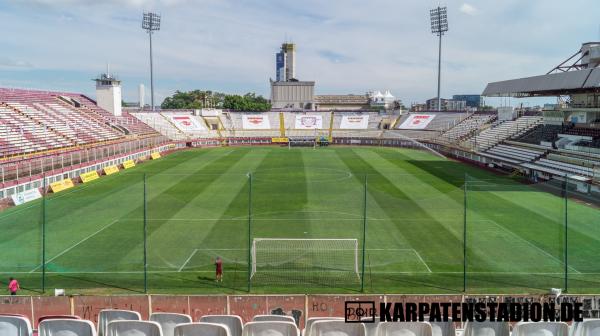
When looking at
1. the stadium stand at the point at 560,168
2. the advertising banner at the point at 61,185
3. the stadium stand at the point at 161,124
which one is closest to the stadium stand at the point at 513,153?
the stadium stand at the point at 560,168

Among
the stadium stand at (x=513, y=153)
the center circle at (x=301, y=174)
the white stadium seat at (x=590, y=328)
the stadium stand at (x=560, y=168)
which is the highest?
the stadium stand at (x=513, y=153)

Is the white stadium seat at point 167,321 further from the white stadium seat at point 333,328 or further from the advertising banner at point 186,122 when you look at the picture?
the advertising banner at point 186,122

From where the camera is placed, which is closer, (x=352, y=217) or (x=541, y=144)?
(x=352, y=217)

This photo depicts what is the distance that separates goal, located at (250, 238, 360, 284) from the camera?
16250 mm

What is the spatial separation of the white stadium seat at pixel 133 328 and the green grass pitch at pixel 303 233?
7.01 m

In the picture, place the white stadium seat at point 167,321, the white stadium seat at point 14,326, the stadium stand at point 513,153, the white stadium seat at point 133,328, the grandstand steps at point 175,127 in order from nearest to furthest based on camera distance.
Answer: the white stadium seat at point 133,328 → the white stadium seat at point 14,326 → the white stadium seat at point 167,321 → the stadium stand at point 513,153 → the grandstand steps at point 175,127

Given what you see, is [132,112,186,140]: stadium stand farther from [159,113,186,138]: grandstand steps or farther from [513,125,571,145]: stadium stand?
[513,125,571,145]: stadium stand

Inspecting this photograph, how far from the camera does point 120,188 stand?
3203 centimetres

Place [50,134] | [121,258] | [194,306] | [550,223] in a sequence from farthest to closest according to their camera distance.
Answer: [50,134], [550,223], [121,258], [194,306]

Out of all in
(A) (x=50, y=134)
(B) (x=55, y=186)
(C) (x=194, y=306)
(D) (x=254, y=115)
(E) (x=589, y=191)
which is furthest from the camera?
(D) (x=254, y=115)

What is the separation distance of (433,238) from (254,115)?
6797 centimetres

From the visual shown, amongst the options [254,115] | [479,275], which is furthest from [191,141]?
[479,275]

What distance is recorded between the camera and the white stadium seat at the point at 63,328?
810 centimetres

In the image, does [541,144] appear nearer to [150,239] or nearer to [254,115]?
[150,239]
